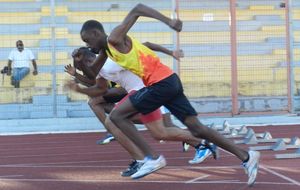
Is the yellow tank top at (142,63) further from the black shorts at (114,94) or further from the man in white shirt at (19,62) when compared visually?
the man in white shirt at (19,62)

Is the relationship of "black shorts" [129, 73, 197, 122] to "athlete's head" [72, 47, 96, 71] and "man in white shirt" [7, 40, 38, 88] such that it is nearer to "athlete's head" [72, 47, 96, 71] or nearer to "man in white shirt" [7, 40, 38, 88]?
"athlete's head" [72, 47, 96, 71]

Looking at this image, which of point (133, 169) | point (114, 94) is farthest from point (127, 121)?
point (114, 94)

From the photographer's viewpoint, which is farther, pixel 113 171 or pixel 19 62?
pixel 19 62

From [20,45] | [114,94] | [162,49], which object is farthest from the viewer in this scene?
[20,45]

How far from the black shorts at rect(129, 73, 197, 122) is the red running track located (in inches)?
31.0

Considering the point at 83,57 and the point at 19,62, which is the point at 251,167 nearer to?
the point at 83,57

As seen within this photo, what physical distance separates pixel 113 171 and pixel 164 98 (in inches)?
69.8

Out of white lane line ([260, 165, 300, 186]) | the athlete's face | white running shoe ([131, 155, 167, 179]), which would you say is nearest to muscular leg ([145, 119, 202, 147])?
white running shoe ([131, 155, 167, 179])

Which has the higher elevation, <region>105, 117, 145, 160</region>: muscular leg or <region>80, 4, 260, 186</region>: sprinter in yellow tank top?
<region>80, 4, 260, 186</region>: sprinter in yellow tank top

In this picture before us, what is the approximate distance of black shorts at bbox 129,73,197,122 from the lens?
21.2 ft

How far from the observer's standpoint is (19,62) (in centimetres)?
1519

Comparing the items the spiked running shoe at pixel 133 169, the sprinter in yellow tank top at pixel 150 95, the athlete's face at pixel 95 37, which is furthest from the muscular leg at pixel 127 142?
the athlete's face at pixel 95 37

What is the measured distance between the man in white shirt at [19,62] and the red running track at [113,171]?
3.86 meters

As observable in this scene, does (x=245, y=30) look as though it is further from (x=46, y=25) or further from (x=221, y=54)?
(x=46, y=25)
